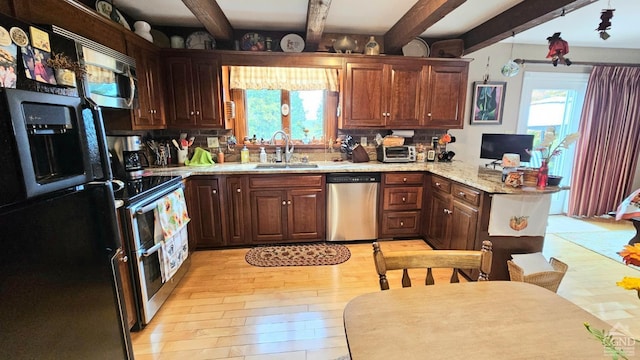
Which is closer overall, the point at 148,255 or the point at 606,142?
the point at 148,255

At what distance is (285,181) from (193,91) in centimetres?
143

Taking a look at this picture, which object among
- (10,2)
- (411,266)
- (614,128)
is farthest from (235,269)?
(614,128)

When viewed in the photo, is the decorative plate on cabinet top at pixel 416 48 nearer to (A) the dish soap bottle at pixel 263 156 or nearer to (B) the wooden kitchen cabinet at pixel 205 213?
(A) the dish soap bottle at pixel 263 156

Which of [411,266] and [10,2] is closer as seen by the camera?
[411,266]

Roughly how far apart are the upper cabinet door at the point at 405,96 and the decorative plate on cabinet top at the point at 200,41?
2.09 m

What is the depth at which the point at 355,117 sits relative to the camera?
3.41 m

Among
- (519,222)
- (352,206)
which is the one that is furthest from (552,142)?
(352,206)

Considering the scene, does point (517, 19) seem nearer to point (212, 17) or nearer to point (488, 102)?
point (488, 102)

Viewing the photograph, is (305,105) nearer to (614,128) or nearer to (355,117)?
→ (355,117)

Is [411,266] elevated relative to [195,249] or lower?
elevated

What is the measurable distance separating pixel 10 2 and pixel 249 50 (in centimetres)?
198

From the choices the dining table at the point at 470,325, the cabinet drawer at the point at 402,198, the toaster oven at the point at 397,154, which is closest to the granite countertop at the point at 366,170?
the toaster oven at the point at 397,154

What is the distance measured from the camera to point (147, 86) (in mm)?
2805

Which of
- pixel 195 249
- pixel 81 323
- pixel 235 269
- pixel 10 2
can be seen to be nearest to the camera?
pixel 81 323
